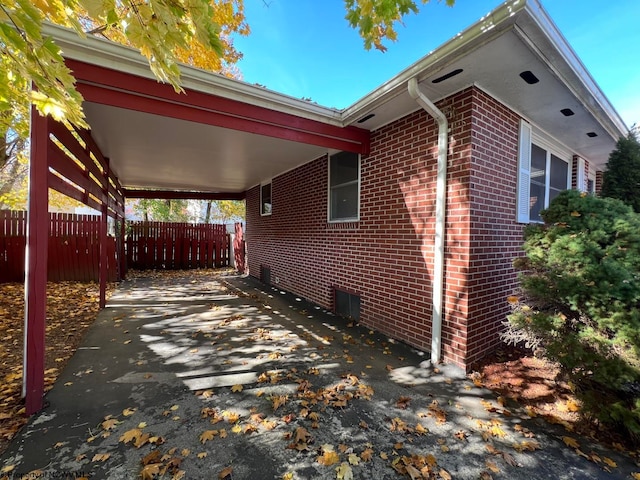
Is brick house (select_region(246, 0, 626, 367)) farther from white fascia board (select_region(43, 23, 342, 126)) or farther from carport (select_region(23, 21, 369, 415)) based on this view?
carport (select_region(23, 21, 369, 415))

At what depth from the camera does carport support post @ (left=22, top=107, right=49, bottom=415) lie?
2354 millimetres

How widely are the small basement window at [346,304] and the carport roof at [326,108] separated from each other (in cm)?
254

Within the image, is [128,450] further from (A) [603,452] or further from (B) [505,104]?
(B) [505,104]

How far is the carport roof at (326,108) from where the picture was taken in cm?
253

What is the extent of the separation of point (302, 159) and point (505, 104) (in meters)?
3.86

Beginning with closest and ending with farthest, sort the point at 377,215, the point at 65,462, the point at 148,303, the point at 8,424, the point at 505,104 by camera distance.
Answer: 1. the point at 65,462
2. the point at 8,424
3. the point at 505,104
4. the point at 377,215
5. the point at 148,303

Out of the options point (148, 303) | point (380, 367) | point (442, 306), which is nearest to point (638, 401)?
point (442, 306)

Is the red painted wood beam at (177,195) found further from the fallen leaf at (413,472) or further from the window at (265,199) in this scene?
the fallen leaf at (413,472)

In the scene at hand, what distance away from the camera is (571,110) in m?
3.74

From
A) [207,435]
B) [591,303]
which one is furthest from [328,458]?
[591,303]

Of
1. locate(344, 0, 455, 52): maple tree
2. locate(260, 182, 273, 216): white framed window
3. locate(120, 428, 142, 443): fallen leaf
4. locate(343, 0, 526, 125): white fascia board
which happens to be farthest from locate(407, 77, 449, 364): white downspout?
locate(260, 182, 273, 216): white framed window

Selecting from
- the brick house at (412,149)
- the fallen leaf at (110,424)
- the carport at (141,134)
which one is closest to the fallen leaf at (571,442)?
the brick house at (412,149)

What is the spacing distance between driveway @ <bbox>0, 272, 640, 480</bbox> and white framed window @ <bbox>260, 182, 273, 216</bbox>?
5.23m

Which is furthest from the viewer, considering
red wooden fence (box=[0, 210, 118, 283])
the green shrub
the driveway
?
red wooden fence (box=[0, 210, 118, 283])
